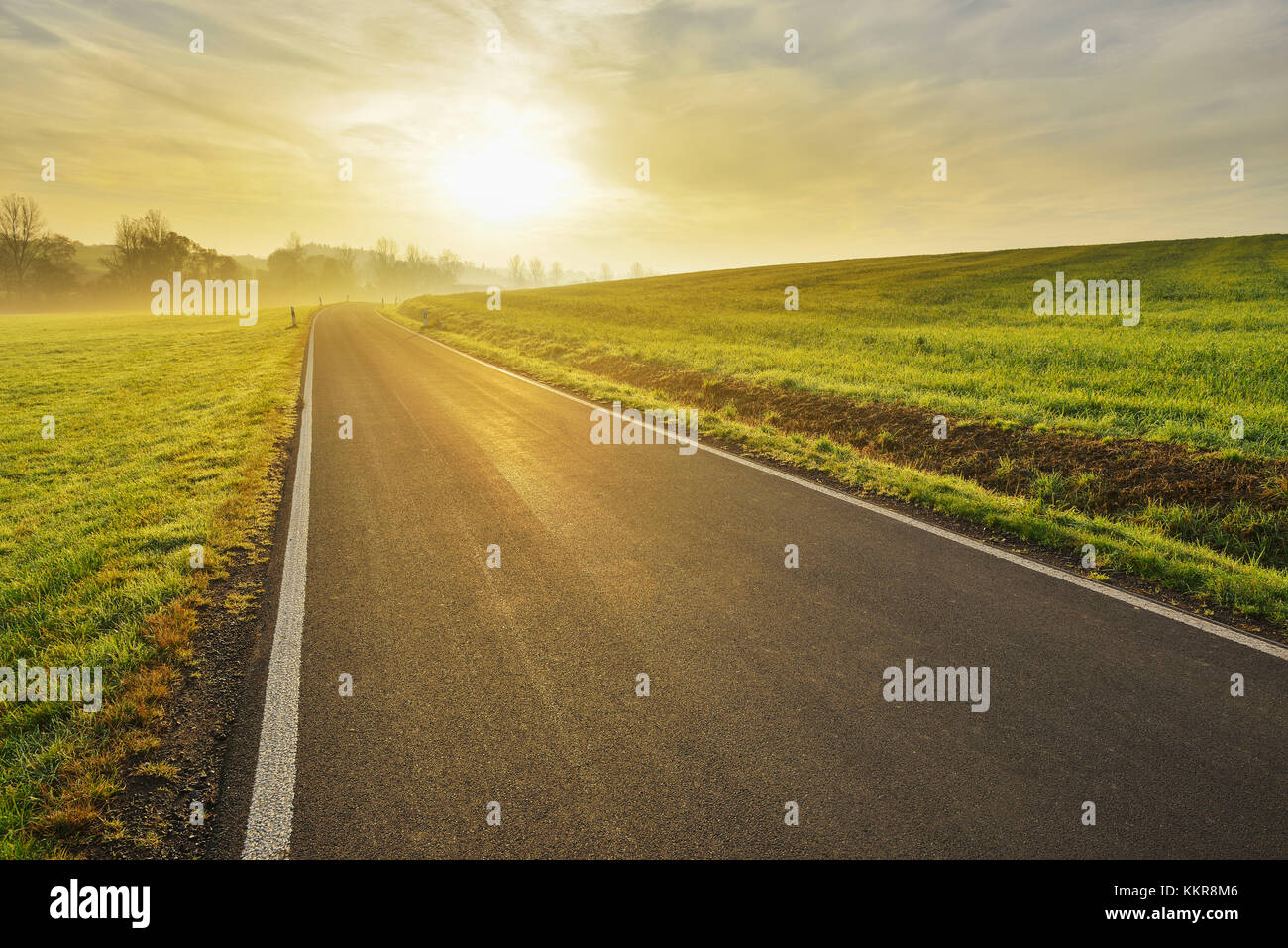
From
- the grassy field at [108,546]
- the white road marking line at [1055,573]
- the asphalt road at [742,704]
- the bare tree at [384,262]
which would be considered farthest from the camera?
the bare tree at [384,262]

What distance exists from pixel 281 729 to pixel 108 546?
435cm

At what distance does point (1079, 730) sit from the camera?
330cm

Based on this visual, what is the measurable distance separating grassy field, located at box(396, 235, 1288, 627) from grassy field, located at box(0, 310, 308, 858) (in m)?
6.70

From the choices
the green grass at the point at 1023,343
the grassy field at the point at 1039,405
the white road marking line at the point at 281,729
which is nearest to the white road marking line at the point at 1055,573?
the grassy field at the point at 1039,405

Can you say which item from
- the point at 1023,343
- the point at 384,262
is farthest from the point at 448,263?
the point at 1023,343

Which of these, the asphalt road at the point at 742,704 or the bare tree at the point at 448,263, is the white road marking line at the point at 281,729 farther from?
the bare tree at the point at 448,263

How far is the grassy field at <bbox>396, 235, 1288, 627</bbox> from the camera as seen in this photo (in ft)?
19.6

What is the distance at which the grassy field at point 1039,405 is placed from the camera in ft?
19.6

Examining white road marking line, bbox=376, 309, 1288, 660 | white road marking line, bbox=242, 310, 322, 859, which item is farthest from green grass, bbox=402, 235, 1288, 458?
white road marking line, bbox=242, 310, 322, 859

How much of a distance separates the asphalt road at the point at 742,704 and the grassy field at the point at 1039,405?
1.54 metres

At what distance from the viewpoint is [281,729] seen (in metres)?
3.45

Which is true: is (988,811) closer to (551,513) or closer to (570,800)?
(570,800)

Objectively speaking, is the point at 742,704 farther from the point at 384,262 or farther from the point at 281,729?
the point at 384,262
